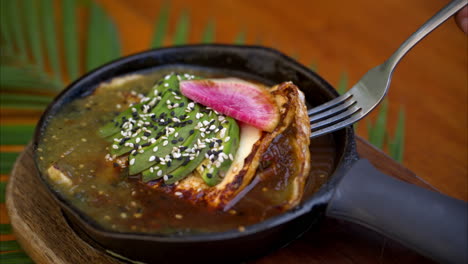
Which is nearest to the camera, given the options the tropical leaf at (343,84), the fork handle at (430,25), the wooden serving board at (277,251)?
the wooden serving board at (277,251)

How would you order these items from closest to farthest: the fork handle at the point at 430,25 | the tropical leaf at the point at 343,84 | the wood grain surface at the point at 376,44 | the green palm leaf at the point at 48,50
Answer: the fork handle at the point at 430,25 < the wood grain surface at the point at 376,44 < the green palm leaf at the point at 48,50 < the tropical leaf at the point at 343,84

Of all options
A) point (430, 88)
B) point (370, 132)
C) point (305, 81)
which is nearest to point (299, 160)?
point (305, 81)

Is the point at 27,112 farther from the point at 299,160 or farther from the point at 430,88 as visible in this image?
the point at 430,88

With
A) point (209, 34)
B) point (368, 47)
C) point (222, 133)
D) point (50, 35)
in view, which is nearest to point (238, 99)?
point (222, 133)

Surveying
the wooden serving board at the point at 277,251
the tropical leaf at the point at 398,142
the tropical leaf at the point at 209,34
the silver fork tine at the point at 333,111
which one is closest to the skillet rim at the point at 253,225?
the silver fork tine at the point at 333,111

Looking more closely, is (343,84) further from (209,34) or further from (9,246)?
(9,246)

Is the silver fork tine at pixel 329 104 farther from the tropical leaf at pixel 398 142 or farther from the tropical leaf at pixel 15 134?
the tropical leaf at pixel 15 134
